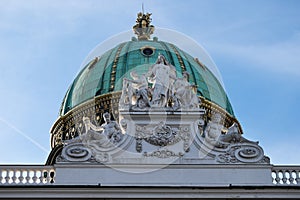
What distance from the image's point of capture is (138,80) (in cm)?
2614

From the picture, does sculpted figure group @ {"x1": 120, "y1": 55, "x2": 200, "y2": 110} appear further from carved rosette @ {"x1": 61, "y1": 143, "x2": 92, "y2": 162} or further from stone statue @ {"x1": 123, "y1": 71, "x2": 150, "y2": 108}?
carved rosette @ {"x1": 61, "y1": 143, "x2": 92, "y2": 162}

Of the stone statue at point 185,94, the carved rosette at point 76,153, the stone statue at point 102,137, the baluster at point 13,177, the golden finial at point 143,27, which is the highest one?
the golden finial at point 143,27

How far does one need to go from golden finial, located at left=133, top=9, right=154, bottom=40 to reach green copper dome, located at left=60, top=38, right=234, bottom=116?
3.77ft

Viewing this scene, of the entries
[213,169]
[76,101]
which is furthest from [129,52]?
[213,169]

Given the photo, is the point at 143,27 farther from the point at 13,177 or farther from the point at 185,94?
the point at 13,177

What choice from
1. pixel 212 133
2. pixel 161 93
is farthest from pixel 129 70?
pixel 212 133

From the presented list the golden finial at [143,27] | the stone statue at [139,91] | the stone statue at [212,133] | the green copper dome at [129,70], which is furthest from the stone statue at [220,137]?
the golden finial at [143,27]

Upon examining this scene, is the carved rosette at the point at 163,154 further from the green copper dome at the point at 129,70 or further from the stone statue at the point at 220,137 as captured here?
the green copper dome at the point at 129,70

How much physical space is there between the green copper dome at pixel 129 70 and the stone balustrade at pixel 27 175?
9.14 m

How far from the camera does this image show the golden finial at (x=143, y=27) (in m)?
37.4

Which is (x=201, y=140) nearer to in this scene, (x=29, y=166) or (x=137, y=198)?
(x=137, y=198)

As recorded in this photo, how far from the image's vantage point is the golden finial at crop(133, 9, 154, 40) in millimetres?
37438

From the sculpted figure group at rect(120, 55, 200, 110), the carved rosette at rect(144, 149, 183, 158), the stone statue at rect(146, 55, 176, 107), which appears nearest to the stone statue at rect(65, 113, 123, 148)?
the sculpted figure group at rect(120, 55, 200, 110)

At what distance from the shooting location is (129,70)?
34.1 m
